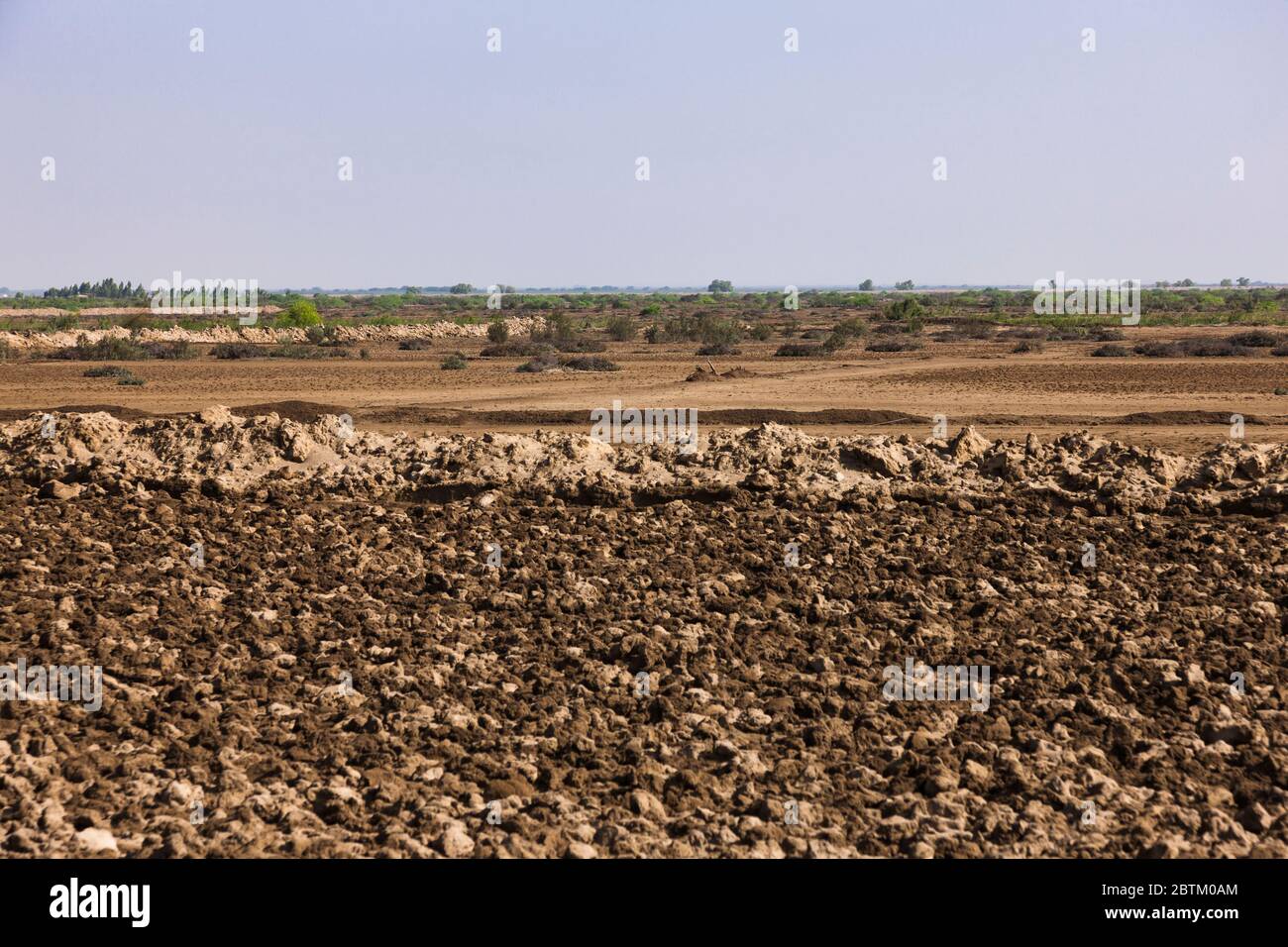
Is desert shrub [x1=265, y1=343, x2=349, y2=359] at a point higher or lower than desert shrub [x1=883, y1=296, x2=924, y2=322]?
lower

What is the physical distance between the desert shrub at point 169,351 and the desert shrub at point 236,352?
71 centimetres

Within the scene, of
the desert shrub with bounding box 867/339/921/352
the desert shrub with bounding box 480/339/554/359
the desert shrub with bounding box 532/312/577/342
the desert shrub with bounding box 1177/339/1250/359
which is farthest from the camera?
the desert shrub with bounding box 532/312/577/342

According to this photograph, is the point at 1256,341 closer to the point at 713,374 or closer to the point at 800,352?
the point at 800,352

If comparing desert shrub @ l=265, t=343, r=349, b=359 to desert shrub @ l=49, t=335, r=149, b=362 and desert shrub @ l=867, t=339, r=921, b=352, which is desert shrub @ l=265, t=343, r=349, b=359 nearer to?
desert shrub @ l=49, t=335, r=149, b=362

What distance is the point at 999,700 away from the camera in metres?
7.25

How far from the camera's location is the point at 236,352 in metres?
38.0

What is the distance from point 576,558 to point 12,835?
565cm

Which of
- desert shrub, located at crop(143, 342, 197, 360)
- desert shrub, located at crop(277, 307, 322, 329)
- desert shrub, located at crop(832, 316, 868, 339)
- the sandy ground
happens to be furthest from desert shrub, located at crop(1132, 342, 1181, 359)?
desert shrub, located at crop(277, 307, 322, 329)

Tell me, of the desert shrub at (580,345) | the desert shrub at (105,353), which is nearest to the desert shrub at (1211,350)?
the desert shrub at (580,345)

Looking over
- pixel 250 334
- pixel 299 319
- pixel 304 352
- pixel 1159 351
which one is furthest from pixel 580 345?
pixel 1159 351

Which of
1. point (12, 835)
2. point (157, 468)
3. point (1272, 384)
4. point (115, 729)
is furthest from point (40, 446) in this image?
point (1272, 384)

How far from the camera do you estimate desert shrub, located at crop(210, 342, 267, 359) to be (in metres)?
37.6

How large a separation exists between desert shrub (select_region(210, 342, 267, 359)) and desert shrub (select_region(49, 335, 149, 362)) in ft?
7.53

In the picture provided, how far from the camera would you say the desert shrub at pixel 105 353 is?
37156 mm
